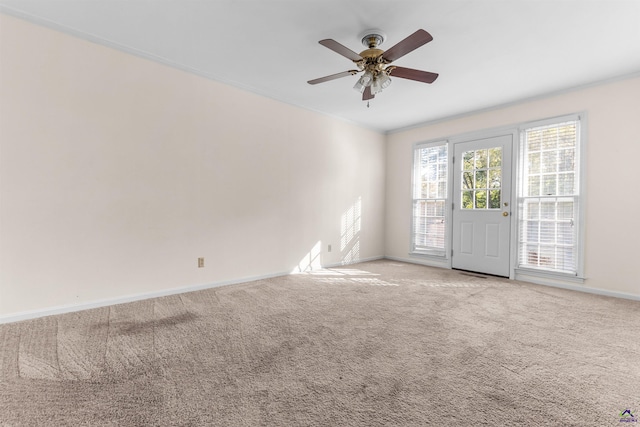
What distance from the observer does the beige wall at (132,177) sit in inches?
101

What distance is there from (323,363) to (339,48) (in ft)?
7.85

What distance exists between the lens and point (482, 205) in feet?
15.6

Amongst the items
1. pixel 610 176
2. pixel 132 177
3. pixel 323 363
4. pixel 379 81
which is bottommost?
pixel 323 363

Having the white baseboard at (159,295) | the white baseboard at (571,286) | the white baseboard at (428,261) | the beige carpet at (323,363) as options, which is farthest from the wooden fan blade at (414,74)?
the white baseboard at (428,261)

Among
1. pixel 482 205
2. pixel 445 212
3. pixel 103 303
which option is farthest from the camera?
pixel 445 212

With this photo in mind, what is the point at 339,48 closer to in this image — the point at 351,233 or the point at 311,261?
the point at 311,261

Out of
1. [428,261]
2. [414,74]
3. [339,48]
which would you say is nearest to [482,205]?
[428,261]

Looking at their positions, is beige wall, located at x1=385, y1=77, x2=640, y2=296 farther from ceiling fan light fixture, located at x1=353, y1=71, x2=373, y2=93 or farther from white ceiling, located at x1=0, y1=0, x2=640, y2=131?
ceiling fan light fixture, located at x1=353, y1=71, x2=373, y2=93

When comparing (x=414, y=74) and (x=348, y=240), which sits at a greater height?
(x=414, y=74)

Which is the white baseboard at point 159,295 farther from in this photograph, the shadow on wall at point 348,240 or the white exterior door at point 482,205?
the white exterior door at point 482,205

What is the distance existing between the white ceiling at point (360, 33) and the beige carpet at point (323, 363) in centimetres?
267

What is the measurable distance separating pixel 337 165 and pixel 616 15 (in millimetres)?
3630

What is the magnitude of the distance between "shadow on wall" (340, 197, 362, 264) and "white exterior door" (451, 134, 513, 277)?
170 cm

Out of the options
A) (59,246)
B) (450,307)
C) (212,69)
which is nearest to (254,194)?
(212,69)
